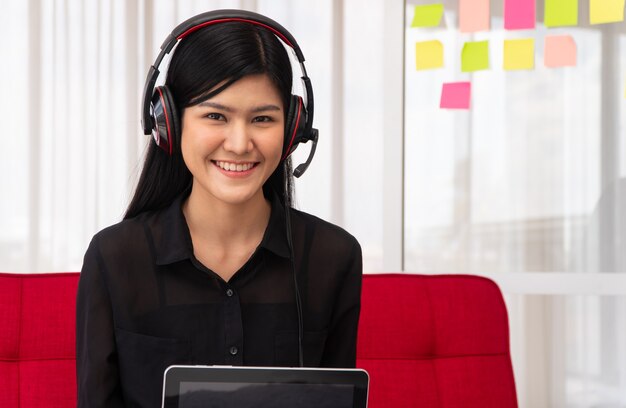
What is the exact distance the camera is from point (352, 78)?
8.45ft

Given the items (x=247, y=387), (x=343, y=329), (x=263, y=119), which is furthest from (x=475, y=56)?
(x=247, y=387)

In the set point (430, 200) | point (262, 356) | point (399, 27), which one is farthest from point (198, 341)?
point (399, 27)

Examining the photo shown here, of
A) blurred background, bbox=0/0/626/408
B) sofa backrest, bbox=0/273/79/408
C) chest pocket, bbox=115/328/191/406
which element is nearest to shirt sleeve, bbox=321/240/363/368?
chest pocket, bbox=115/328/191/406

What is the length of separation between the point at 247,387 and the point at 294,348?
414mm

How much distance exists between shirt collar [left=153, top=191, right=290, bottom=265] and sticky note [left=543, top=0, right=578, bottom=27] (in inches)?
49.7

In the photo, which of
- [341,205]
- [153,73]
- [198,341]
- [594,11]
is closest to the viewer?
[153,73]

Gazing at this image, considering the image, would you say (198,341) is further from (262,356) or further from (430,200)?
(430,200)

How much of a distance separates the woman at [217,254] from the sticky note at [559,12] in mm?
1212

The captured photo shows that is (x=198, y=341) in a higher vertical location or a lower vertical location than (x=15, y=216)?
lower

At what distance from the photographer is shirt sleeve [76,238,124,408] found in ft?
3.84

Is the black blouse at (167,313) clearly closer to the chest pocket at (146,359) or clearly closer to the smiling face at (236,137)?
the chest pocket at (146,359)

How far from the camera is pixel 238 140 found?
105cm

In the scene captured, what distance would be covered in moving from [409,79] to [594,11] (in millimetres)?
533

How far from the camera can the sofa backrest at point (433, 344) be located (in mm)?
1467
